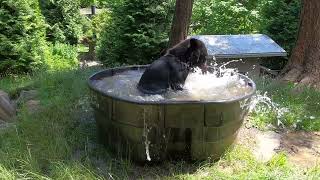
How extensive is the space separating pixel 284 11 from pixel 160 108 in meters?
9.05

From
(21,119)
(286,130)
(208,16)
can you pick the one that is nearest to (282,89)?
(286,130)

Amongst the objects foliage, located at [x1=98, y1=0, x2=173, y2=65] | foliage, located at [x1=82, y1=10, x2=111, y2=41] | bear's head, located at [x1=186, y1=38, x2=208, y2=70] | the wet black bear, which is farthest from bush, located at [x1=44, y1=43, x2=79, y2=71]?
bear's head, located at [x1=186, y1=38, x2=208, y2=70]

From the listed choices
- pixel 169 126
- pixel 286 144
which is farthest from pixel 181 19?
pixel 169 126

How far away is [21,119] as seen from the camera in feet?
18.8

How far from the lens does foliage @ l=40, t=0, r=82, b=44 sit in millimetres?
15273

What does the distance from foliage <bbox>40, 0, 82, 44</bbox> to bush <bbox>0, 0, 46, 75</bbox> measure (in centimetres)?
343

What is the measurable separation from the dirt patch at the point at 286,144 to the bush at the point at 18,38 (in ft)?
24.2

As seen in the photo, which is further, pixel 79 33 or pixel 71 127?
pixel 79 33

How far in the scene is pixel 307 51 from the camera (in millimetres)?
8328

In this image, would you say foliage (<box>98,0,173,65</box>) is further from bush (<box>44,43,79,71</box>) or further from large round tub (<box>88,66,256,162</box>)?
large round tub (<box>88,66,256,162</box>)

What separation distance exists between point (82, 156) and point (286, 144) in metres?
2.69

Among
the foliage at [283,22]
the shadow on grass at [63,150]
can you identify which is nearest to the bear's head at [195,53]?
the shadow on grass at [63,150]

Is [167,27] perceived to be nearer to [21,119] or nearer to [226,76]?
[226,76]

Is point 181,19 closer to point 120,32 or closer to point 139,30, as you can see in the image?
point 139,30
